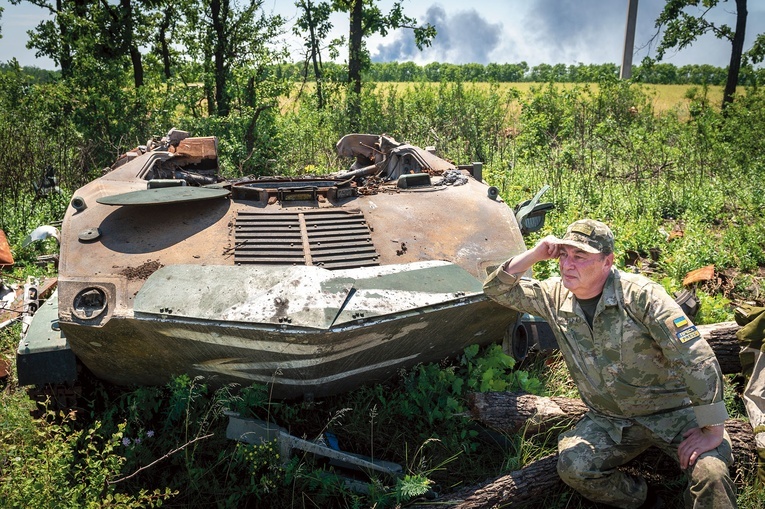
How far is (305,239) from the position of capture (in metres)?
4.61

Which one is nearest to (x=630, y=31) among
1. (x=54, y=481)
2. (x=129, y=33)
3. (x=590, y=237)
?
(x=129, y=33)

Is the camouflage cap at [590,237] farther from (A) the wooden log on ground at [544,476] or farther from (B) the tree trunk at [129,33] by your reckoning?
(B) the tree trunk at [129,33]

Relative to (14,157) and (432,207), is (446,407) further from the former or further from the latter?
(14,157)

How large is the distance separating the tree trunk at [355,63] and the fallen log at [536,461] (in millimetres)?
10432

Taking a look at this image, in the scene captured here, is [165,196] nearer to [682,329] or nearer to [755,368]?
[682,329]

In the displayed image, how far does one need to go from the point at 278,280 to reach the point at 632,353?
1.96 metres

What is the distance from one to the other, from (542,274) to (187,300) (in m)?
3.63

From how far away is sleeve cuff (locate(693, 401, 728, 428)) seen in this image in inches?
137

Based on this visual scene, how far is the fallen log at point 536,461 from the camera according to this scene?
400 cm

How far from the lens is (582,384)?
412 cm

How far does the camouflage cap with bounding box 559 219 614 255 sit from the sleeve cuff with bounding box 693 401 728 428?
905 mm

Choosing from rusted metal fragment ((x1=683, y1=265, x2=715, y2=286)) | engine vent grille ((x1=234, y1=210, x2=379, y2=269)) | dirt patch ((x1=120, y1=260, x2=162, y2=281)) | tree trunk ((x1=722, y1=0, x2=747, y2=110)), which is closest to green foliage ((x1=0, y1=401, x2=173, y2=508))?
dirt patch ((x1=120, y1=260, x2=162, y2=281))

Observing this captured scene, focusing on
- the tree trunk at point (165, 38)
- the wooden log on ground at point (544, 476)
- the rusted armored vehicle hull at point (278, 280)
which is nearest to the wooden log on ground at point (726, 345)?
the wooden log on ground at point (544, 476)

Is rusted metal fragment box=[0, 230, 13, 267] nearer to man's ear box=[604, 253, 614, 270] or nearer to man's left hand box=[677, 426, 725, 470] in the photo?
man's ear box=[604, 253, 614, 270]
